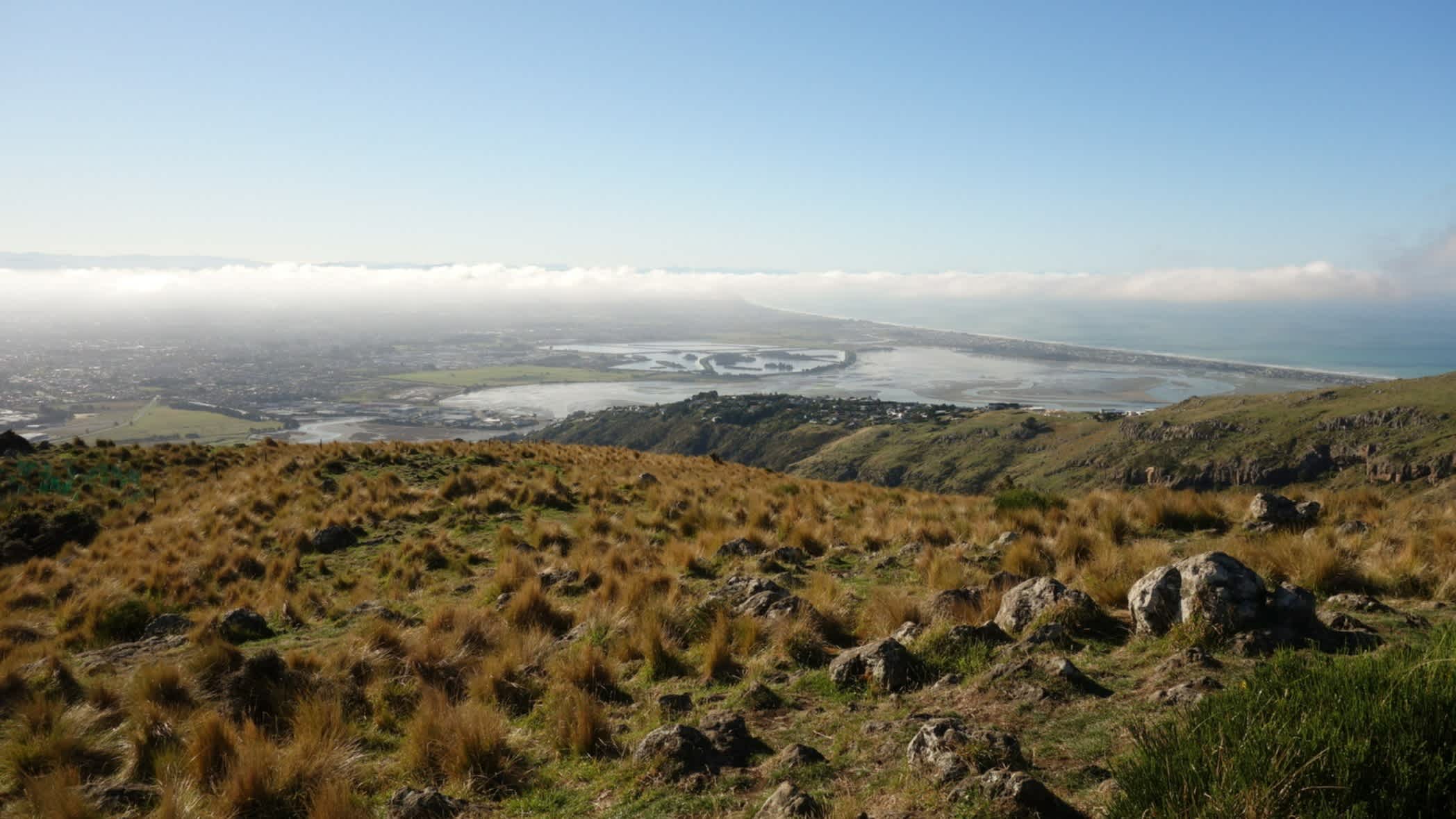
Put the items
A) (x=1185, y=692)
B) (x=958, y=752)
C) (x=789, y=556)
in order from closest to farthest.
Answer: (x=958, y=752)
(x=1185, y=692)
(x=789, y=556)

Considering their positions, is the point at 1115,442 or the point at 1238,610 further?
the point at 1115,442

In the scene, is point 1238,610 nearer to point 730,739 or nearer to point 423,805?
point 730,739

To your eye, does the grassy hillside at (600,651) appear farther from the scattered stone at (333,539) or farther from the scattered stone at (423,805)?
the scattered stone at (423,805)

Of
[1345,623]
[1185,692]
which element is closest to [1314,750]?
[1185,692]

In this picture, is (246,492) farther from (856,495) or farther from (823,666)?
(823,666)

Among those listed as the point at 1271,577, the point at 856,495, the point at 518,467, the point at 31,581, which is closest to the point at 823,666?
the point at 1271,577

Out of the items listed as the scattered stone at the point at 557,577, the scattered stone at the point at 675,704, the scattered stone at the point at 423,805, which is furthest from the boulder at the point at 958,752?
the scattered stone at the point at 557,577

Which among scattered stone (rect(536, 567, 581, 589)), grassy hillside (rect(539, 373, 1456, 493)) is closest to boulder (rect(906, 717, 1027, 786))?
scattered stone (rect(536, 567, 581, 589))
